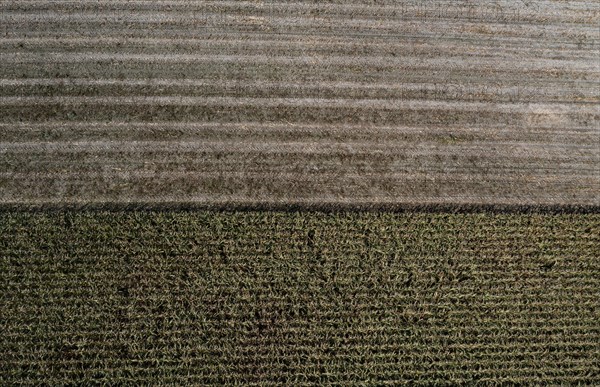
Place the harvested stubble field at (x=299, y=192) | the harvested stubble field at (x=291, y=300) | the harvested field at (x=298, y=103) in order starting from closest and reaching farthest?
the harvested stubble field at (x=291, y=300), the harvested stubble field at (x=299, y=192), the harvested field at (x=298, y=103)

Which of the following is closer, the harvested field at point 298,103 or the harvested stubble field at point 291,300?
the harvested stubble field at point 291,300

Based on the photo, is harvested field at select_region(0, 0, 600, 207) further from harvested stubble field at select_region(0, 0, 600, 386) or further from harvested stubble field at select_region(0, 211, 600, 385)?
harvested stubble field at select_region(0, 211, 600, 385)

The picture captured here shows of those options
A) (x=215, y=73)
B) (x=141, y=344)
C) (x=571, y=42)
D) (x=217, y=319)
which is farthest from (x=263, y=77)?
(x=571, y=42)

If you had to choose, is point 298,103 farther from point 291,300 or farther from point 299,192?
point 291,300

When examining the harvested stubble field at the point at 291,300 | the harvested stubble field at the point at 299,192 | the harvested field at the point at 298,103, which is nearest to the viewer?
the harvested stubble field at the point at 291,300

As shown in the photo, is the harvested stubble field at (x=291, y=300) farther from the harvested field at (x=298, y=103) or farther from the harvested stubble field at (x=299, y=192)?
the harvested field at (x=298, y=103)

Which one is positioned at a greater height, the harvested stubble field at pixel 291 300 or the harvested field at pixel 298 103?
the harvested field at pixel 298 103

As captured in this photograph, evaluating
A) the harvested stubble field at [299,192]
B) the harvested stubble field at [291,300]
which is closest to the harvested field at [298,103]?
the harvested stubble field at [299,192]
